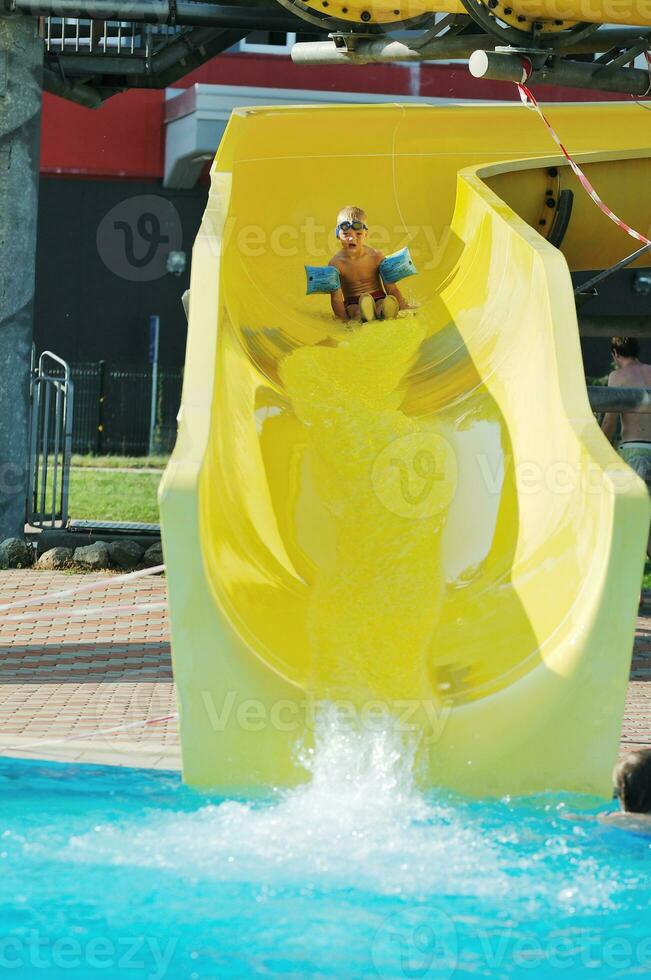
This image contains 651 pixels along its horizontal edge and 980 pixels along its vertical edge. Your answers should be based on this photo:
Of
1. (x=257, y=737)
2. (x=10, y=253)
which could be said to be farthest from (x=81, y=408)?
(x=257, y=737)

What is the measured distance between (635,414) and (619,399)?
3.89 ft

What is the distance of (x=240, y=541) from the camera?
212 inches

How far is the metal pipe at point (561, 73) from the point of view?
7266mm

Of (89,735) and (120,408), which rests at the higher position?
(120,408)

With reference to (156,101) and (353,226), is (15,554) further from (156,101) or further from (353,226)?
(156,101)

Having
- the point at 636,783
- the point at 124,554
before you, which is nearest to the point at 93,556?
the point at 124,554

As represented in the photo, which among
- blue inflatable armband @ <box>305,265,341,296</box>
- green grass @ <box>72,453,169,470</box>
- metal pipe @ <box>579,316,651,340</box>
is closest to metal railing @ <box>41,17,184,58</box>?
blue inflatable armband @ <box>305,265,341,296</box>

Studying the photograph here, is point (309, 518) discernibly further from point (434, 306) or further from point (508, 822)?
point (434, 306)

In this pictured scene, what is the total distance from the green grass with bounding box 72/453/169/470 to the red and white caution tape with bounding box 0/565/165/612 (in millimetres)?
6987

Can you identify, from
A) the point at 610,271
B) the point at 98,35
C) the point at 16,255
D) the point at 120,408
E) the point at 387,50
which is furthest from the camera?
the point at 120,408

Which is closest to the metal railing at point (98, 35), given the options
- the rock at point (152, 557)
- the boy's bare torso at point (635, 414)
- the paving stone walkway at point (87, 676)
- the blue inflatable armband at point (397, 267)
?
the blue inflatable armband at point (397, 267)

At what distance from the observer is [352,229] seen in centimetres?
855

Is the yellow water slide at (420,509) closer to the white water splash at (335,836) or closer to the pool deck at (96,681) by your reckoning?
the white water splash at (335,836)

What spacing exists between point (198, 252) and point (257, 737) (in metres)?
2.65
